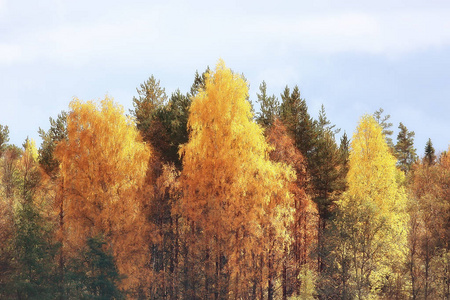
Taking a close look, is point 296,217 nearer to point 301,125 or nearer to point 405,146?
point 301,125

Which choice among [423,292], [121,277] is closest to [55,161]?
[121,277]

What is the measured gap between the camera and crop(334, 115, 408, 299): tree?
32.9m

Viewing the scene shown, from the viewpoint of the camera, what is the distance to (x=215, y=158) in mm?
30125

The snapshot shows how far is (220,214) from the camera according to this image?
2927cm

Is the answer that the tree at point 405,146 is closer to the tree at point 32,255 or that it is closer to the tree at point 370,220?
the tree at point 370,220

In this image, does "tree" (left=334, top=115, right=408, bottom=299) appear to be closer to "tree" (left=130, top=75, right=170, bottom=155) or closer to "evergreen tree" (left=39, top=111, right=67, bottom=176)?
"tree" (left=130, top=75, right=170, bottom=155)

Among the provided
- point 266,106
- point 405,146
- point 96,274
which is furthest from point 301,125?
point 405,146

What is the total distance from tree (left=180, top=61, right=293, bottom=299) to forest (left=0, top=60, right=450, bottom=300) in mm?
84

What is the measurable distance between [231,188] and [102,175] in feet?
29.2

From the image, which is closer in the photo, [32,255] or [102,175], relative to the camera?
[32,255]

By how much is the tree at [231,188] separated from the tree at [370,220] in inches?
200

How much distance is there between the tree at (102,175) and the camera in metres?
32.2

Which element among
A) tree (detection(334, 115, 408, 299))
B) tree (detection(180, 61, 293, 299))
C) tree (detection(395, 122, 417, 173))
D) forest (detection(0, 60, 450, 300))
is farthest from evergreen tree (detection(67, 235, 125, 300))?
tree (detection(395, 122, 417, 173))

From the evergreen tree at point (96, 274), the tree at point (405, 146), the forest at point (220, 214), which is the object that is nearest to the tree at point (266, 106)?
the forest at point (220, 214)
